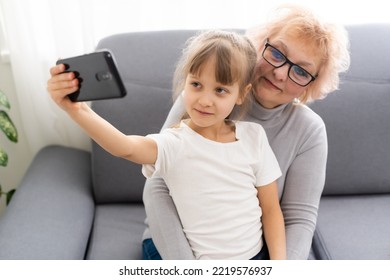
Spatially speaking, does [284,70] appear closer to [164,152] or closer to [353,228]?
[164,152]

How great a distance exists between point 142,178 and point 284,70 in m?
0.67

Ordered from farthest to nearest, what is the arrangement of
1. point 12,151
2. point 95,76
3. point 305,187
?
1. point 12,151
2. point 305,187
3. point 95,76

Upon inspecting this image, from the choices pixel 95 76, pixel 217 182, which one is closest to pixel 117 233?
pixel 217 182

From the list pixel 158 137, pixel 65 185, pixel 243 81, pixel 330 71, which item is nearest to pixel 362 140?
pixel 330 71

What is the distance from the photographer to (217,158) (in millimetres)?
1008

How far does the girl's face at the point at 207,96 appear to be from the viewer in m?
0.93

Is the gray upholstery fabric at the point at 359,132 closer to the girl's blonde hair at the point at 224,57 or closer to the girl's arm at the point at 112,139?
the girl's blonde hair at the point at 224,57

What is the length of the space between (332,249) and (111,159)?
31.4 inches

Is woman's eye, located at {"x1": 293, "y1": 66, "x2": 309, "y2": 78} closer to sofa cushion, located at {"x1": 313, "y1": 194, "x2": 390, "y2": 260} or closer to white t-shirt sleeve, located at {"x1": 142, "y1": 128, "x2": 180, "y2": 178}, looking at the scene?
white t-shirt sleeve, located at {"x1": 142, "y1": 128, "x2": 180, "y2": 178}

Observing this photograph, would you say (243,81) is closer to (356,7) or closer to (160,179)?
(160,179)

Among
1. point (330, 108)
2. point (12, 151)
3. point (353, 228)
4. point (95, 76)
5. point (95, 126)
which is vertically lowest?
point (353, 228)

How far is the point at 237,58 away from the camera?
3.08 ft

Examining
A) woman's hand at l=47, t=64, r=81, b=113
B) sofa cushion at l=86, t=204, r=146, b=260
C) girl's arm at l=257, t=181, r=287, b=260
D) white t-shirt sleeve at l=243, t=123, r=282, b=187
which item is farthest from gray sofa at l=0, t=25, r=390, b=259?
woman's hand at l=47, t=64, r=81, b=113

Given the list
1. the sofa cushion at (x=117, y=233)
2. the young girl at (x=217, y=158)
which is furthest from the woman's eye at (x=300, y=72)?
the sofa cushion at (x=117, y=233)
